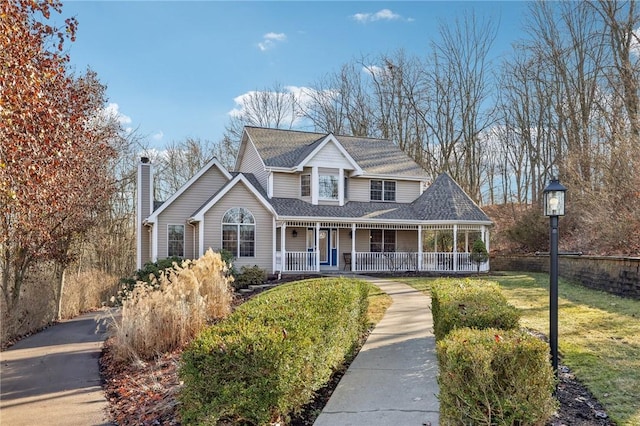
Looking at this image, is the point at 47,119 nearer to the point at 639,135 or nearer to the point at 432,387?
the point at 432,387

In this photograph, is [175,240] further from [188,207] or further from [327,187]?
[327,187]

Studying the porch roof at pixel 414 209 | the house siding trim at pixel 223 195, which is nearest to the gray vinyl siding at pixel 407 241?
the porch roof at pixel 414 209

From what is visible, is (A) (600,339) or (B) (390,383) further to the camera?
(A) (600,339)

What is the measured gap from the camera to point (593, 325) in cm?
823

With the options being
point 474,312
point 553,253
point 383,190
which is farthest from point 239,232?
point 553,253

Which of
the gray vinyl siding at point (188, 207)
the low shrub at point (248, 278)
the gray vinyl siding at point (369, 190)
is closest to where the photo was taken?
the low shrub at point (248, 278)

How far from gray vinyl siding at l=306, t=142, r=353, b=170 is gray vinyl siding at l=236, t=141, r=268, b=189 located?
2.37m

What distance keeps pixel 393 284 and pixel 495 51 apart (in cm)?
2383

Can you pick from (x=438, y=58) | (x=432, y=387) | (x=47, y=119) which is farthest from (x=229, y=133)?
(x=432, y=387)

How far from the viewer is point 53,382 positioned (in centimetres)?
698

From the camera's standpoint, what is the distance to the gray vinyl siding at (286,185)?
2153 centimetres

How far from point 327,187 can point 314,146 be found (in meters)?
2.07

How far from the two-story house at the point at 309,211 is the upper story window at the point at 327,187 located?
0.17 feet

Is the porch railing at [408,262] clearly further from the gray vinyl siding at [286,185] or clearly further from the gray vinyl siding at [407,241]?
the gray vinyl siding at [286,185]
